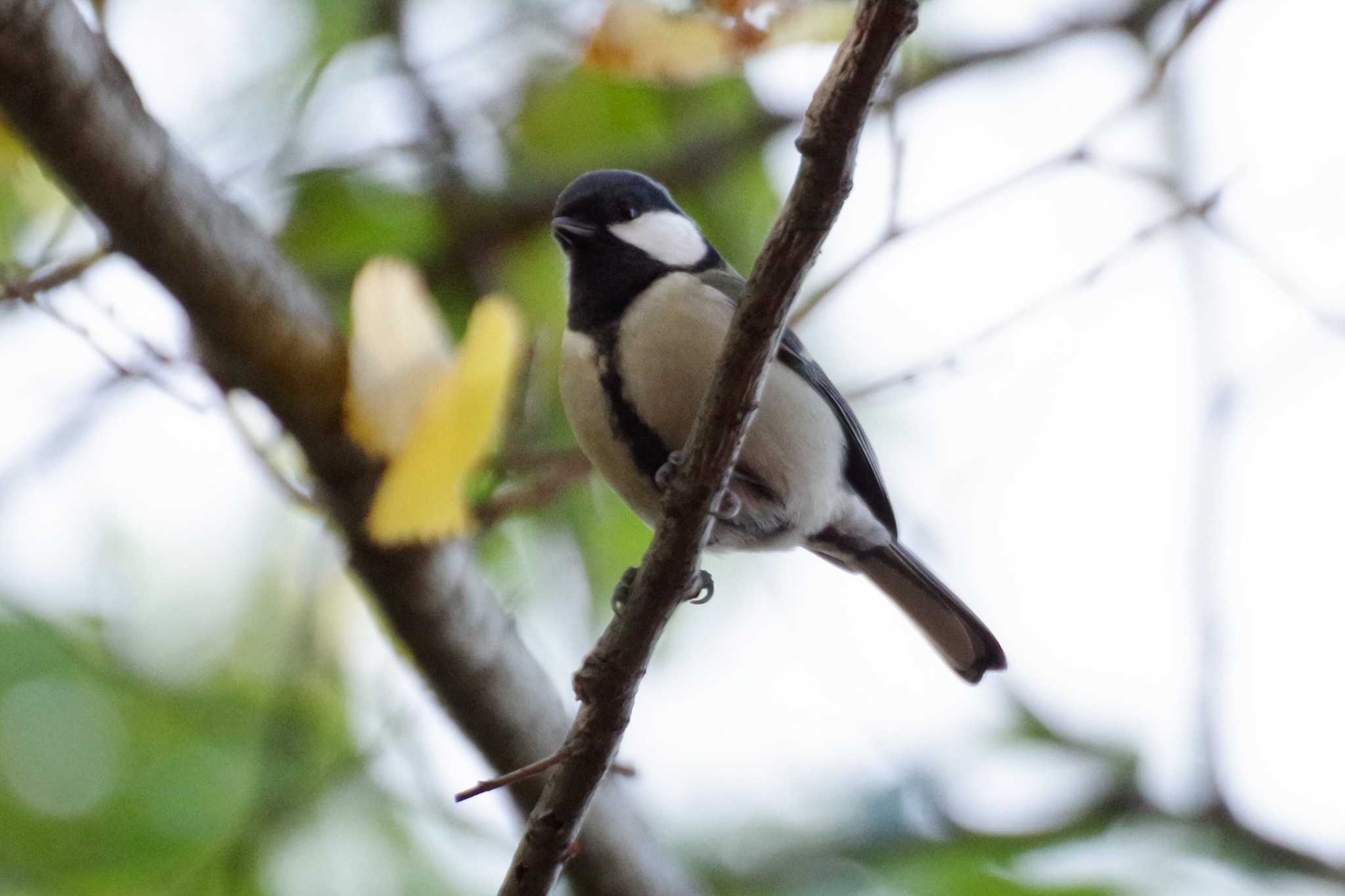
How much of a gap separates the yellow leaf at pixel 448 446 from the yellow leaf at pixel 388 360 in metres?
0.05

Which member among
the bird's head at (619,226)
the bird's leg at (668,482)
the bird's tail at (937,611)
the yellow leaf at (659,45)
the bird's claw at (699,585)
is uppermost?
the yellow leaf at (659,45)

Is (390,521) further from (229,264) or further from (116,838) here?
(116,838)

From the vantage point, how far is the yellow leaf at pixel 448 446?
273 cm

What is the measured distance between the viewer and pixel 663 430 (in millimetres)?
3008

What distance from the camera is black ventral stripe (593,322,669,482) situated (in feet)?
9.89

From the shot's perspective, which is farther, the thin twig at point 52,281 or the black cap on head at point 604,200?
the black cap on head at point 604,200

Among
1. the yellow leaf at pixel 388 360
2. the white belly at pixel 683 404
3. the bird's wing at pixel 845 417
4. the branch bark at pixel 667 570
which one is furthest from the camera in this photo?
the bird's wing at pixel 845 417

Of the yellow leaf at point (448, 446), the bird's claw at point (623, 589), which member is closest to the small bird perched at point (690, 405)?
the bird's claw at point (623, 589)

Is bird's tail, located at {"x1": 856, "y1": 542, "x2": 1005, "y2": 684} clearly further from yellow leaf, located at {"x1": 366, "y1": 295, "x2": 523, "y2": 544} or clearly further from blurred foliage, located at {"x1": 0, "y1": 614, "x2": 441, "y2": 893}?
blurred foliage, located at {"x1": 0, "y1": 614, "x2": 441, "y2": 893}

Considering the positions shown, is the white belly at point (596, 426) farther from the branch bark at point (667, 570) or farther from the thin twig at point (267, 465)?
the branch bark at point (667, 570)

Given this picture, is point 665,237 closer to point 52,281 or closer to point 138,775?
point 52,281

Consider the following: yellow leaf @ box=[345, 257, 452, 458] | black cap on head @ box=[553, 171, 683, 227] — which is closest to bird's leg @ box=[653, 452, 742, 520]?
yellow leaf @ box=[345, 257, 452, 458]

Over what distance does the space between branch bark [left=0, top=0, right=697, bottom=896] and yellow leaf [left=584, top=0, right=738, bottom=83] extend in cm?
94

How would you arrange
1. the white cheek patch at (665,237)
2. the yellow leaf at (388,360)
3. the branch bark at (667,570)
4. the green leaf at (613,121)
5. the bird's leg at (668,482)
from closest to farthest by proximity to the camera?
the branch bark at (667,570)
the bird's leg at (668,482)
the yellow leaf at (388,360)
the white cheek patch at (665,237)
the green leaf at (613,121)
